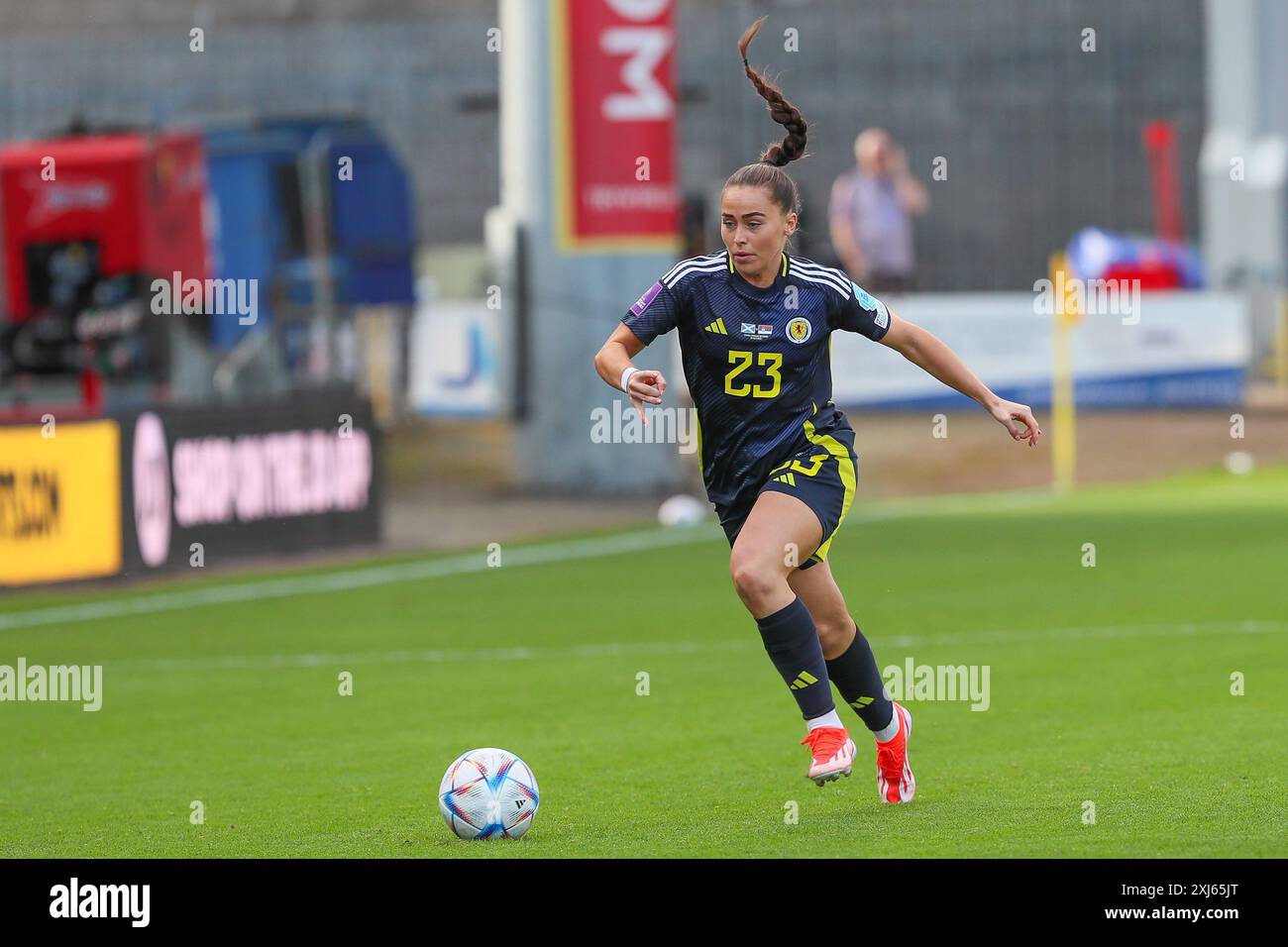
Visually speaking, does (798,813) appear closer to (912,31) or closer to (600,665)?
(600,665)

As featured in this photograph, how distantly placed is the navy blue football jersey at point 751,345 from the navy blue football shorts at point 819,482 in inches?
1.3

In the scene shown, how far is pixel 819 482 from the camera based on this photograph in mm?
7254

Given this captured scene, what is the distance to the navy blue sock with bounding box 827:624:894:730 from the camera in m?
7.38

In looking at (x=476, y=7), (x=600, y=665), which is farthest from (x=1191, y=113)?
(x=600, y=665)

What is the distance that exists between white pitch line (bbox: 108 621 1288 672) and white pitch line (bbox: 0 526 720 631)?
6.83ft

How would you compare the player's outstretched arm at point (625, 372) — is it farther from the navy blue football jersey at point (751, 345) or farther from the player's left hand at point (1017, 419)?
the player's left hand at point (1017, 419)

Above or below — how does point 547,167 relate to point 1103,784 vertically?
above

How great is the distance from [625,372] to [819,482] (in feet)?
2.68

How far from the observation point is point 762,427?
729cm

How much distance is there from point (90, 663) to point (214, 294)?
11.2m
